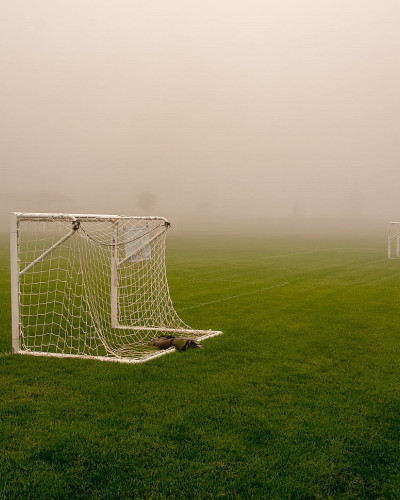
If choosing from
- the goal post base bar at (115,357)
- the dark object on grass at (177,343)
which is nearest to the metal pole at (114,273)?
the dark object on grass at (177,343)

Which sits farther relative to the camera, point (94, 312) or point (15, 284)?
point (94, 312)

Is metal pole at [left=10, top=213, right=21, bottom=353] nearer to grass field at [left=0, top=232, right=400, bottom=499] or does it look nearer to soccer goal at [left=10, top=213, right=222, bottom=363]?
soccer goal at [left=10, top=213, right=222, bottom=363]

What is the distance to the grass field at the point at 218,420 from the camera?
14.2ft

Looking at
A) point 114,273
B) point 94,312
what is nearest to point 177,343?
point 94,312

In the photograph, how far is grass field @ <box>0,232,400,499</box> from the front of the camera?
4.34 meters

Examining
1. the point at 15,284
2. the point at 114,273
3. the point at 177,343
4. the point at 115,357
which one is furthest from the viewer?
the point at 114,273

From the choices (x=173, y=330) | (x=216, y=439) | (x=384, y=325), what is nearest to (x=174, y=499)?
(x=216, y=439)

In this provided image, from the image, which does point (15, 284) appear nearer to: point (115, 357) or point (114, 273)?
point (115, 357)

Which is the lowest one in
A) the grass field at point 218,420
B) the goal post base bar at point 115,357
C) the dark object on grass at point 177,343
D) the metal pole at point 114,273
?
the grass field at point 218,420

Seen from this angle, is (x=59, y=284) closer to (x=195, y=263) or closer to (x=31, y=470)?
(x=195, y=263)

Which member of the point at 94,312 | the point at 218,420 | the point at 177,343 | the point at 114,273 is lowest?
the point at 218,420

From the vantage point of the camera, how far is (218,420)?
5.61 metres

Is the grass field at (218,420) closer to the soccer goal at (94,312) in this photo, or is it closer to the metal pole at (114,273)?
the soccer goal at (94,312)

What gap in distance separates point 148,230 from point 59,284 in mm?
8608
